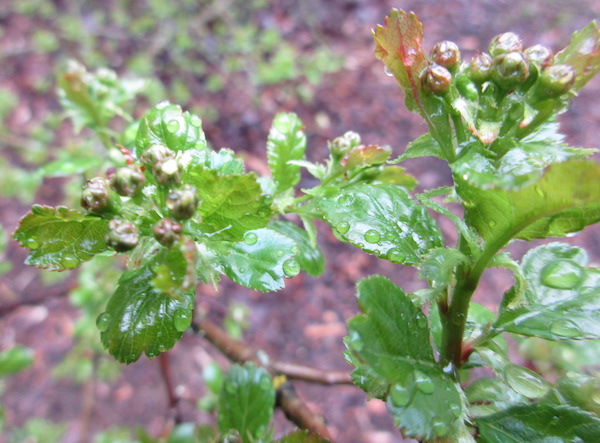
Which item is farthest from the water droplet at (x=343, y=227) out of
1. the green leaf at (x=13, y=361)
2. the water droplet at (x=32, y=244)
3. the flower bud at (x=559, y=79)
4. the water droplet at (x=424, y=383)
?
the green leaf at (x=13, y=361)

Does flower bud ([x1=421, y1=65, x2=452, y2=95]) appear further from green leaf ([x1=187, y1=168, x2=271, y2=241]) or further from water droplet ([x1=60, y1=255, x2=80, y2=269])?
water droplet ([x1=60, y1=255, x2=80, y2=269])

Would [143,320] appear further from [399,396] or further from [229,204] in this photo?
[399,396]

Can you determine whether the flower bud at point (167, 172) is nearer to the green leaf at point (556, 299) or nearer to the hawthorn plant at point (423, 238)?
the hawthorn plant at point (423, 238)

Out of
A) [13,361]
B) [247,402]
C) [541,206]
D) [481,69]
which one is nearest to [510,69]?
[481,69]

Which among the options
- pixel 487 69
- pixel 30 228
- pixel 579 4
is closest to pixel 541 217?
pixel 487 69

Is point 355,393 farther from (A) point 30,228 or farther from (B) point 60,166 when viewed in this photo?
(A) point 30,228

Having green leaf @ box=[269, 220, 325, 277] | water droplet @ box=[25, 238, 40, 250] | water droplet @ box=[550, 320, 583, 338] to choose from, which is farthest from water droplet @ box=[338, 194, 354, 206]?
Result: water droplet @ box=[25, 238, 40, 250]

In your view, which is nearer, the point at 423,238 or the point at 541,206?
the point at 541,206
